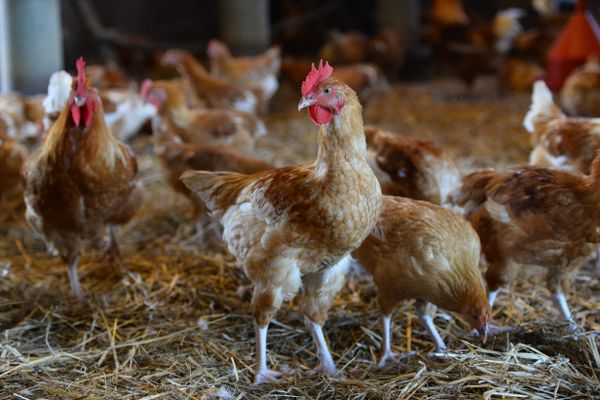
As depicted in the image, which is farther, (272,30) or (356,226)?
(272,30)

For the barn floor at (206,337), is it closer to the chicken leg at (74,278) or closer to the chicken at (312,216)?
the chicken leg at (74,278)

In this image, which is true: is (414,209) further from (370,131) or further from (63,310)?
(63,310)

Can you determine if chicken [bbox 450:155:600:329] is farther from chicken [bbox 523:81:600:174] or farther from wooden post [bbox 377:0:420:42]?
wooden post [bbox 377:0:420:42]

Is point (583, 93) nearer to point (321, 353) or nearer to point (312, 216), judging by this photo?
point (321, 353)

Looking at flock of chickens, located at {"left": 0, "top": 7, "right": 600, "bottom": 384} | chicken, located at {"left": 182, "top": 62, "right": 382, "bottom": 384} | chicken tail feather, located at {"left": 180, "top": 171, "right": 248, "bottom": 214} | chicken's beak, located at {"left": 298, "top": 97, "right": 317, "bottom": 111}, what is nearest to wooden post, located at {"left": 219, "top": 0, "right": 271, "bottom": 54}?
flock of chickens, located at {"left": 0, "top": 7, "right": 600, "bottom": 384}

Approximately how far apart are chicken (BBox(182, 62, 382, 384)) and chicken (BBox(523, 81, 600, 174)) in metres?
1.98

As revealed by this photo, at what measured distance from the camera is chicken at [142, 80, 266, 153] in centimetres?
575

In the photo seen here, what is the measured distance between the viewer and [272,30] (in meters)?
14.0

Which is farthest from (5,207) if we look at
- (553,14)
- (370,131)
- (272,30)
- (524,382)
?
(553,14)

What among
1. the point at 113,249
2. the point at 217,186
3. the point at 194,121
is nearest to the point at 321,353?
the point at 217,186

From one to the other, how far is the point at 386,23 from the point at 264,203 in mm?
11354

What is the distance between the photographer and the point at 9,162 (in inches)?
205

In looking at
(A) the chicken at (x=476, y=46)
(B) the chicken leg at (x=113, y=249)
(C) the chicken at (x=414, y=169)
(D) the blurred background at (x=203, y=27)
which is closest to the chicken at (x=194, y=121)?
(B) the chicken leg at (x=113, y=249)

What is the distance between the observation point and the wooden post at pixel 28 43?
6.89m
